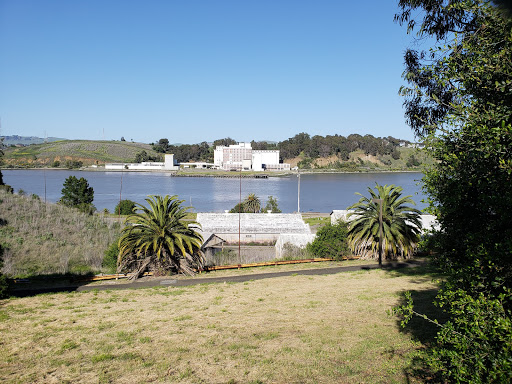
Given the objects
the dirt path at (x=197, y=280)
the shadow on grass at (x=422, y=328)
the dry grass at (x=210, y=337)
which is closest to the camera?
the shadow on grass at (x=422, y=328)

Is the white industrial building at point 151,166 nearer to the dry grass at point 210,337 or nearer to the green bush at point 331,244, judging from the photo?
the green bush at point 331,244

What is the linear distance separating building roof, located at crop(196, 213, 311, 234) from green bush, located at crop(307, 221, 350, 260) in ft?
42.3

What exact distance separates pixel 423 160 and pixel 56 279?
14653 mm

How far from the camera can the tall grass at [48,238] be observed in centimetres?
1931

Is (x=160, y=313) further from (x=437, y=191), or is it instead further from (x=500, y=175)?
(x=500, y=175)

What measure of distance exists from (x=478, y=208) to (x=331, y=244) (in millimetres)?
15284

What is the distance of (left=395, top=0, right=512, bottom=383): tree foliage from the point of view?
3.90 metres

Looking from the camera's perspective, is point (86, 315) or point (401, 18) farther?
point (401, 18)

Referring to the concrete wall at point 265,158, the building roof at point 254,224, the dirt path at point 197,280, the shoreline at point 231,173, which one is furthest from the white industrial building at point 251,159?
the dirt path at point 197,280

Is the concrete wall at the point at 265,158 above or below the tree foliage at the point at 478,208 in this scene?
above

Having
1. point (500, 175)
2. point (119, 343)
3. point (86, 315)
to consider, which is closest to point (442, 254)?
point (500, 175)

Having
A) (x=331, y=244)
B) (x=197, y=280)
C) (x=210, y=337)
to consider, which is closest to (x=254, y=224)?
(x=331, y=244)

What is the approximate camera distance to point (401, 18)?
12703 mm

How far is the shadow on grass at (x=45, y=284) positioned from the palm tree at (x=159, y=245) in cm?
167
